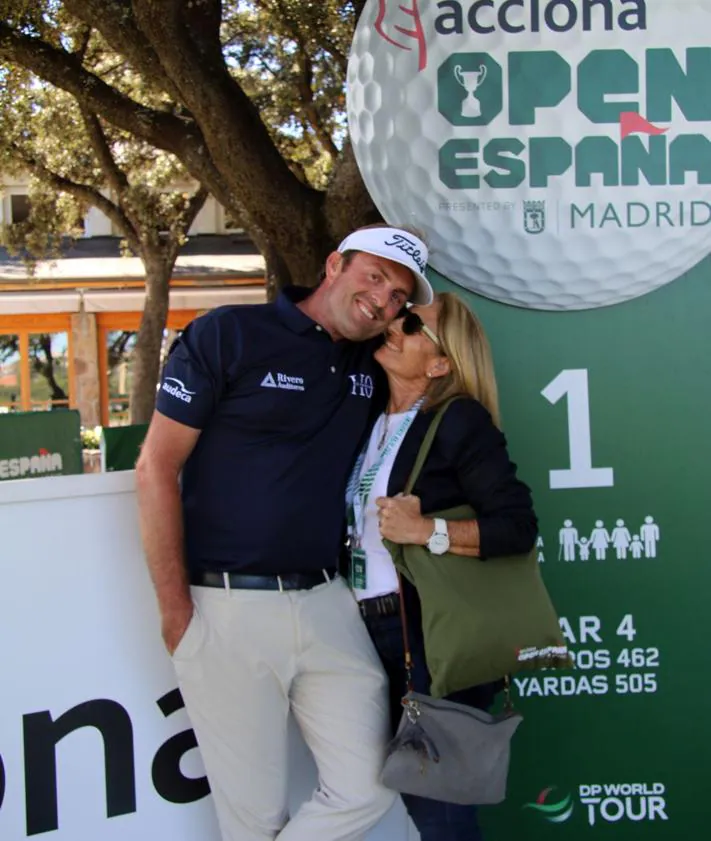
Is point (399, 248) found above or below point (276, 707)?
above

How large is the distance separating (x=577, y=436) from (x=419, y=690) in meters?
1.12

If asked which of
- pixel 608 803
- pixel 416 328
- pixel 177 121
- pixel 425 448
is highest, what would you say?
pixel 177 121

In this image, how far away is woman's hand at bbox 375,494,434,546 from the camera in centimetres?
231

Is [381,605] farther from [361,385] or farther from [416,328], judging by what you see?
[416,328]

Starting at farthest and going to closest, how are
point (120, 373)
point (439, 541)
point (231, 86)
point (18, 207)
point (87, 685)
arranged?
point (18, 207) < point (120, 373) < point (231, 86) < point (87, 685) < point (439, 541)

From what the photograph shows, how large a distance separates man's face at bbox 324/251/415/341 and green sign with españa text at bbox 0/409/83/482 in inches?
186

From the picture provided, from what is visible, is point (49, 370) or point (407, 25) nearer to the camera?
point (407, 25)

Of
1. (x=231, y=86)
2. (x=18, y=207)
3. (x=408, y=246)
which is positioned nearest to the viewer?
(x=408, y=246)

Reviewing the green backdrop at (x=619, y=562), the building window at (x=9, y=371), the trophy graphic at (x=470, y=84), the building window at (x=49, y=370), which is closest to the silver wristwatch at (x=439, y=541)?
the green backdrop at (x=619, y=562)

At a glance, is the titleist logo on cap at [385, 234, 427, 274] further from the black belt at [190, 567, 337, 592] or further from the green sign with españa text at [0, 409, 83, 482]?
the green sign with españa text at [0, 409, 83, 482]

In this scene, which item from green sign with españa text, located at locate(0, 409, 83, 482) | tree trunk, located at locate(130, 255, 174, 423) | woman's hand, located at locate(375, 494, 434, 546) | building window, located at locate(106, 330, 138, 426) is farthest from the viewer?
building window, located at locate(106, 330, 138, 426)

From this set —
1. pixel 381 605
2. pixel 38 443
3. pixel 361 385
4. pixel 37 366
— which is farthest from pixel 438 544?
pixel 37 366

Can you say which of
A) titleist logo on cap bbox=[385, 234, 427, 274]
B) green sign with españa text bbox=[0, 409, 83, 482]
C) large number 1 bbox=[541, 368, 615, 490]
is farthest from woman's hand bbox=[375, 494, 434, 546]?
green sign with españa text bbox=[0, 409, 83, 482]

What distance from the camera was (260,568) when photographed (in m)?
2.43
